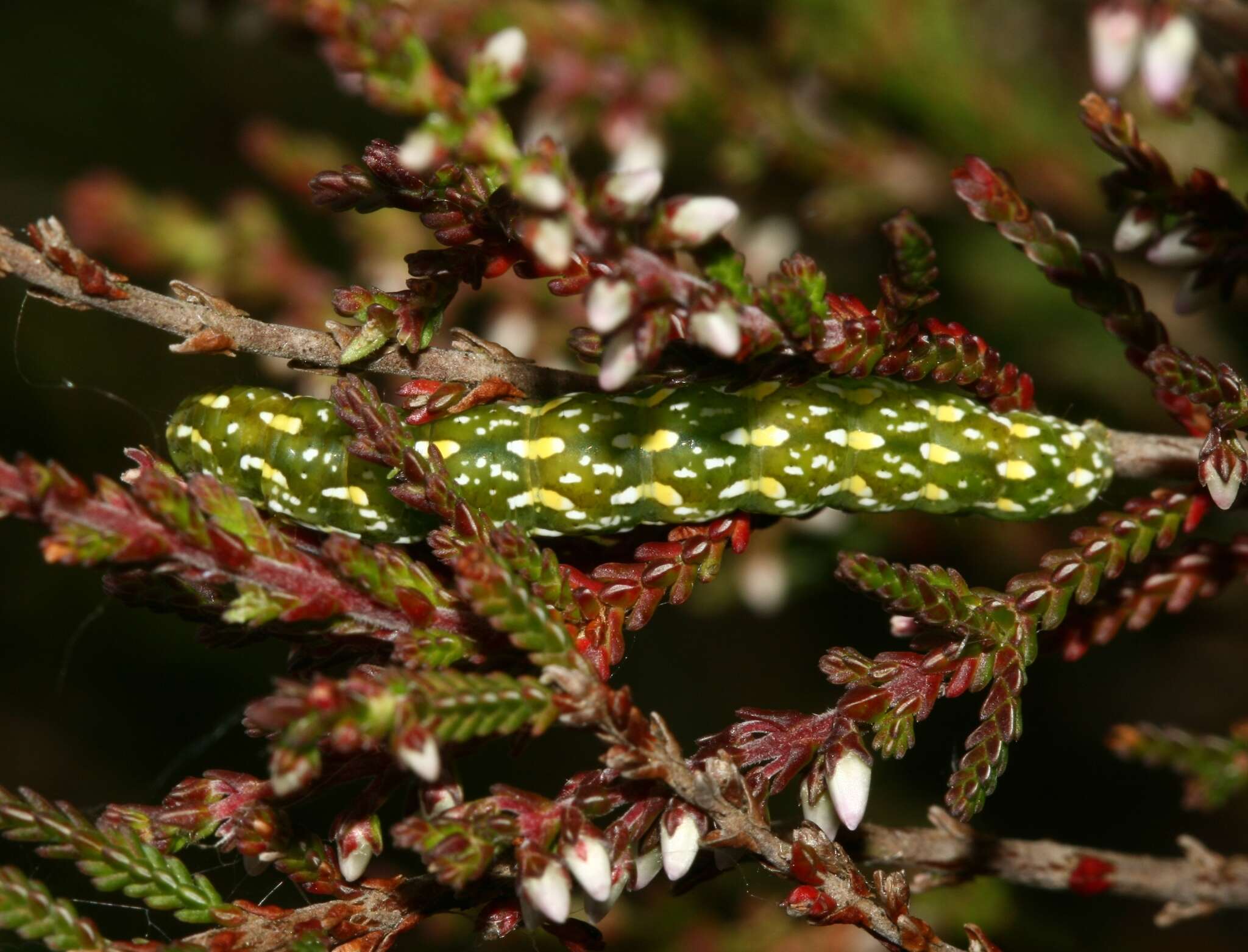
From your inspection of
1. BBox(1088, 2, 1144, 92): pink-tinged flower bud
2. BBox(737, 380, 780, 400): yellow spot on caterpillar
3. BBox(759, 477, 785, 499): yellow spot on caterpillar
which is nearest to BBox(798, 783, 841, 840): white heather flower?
BBox(759, 477, 785, 499): yellow spot on caterpillar

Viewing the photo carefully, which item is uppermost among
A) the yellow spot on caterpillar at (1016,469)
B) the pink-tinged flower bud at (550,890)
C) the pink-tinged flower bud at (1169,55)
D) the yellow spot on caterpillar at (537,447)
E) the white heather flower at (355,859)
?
the pink-tinged flower bud at (1169,55)

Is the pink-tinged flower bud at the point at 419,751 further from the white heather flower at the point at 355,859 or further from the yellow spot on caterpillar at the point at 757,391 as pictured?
the yellow spot on caterpillar at the point at 757,391

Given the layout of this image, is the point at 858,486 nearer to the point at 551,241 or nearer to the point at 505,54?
the point at 551,241

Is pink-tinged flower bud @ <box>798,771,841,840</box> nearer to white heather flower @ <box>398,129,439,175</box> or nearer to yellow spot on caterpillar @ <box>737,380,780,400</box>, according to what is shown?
yellow spot on caterpillar @ <box>737,380,780,400</box>

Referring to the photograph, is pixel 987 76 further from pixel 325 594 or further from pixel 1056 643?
pixel 325 594

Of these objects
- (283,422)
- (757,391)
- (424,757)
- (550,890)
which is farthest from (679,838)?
(283,422)

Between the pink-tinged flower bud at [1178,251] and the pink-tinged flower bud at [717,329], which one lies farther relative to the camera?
the pink-tinged flower bud at [1178,251]

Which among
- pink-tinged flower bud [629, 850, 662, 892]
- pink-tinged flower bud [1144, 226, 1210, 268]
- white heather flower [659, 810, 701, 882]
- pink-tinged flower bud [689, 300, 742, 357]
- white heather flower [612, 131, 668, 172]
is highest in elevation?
pink-tinged flower bud [689, 300, 742, 357]

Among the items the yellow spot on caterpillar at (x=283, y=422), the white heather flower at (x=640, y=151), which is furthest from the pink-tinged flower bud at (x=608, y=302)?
the white heather flower at (x=640, y=151)
